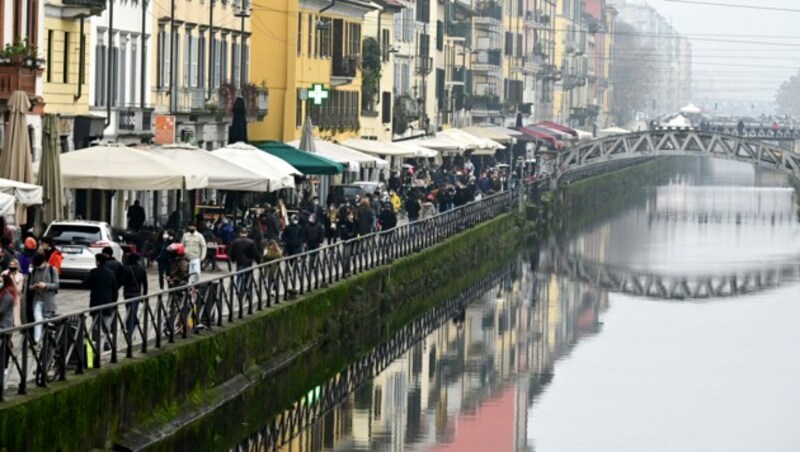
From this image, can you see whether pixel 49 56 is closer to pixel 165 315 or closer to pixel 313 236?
pixel 313 236

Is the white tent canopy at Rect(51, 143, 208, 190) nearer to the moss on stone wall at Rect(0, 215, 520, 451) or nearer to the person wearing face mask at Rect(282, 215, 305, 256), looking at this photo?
the moss on stone wall at Rect(0, 215, 520, 451)

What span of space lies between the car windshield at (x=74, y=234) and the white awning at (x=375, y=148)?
115 ft

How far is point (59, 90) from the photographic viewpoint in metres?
50.8

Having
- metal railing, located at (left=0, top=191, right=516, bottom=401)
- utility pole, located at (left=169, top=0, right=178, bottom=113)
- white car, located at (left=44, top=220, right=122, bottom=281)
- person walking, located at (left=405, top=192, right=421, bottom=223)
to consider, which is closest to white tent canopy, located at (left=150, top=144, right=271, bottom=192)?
metal railing, located at (left=0, top=191, right=516, bottom=401)

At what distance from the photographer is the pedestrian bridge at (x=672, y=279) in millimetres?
74562

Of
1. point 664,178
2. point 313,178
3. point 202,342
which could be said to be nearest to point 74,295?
point 202,342

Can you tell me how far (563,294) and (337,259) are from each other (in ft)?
87.7

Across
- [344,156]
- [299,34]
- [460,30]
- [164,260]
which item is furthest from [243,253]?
[460,30]

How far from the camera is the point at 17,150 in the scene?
3894cm

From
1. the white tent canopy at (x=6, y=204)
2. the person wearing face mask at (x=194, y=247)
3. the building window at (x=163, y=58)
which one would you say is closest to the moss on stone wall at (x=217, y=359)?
the person wearing face mask at (x=194, y=247)

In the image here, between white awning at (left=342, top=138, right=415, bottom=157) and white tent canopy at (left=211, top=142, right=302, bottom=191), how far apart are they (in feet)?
76.3

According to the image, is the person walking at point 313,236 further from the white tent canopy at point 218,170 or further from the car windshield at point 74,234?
the car windshield at point 74,234

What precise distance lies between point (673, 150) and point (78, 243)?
261ft

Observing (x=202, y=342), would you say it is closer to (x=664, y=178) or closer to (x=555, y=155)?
(x=555, y=155)
